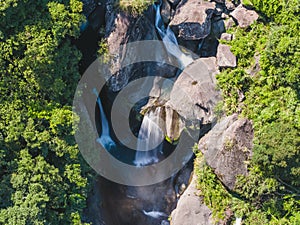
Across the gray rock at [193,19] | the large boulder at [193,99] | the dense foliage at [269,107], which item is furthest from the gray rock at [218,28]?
the large boulder at [193,99]

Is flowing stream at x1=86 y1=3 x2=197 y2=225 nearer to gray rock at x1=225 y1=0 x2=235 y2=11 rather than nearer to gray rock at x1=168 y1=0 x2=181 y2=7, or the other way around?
gray rock at x1=168 y1=0 x2=181 y2=7

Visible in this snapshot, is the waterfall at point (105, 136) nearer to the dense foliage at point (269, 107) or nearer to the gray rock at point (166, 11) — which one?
the dense foliage at point (269, 107)

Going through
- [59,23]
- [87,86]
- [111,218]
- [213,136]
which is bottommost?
[111,218]

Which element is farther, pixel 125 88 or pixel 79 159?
pixel 125 88

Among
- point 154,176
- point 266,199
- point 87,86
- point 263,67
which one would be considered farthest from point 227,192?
point 87,86

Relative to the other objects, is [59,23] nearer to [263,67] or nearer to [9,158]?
[9,158]
